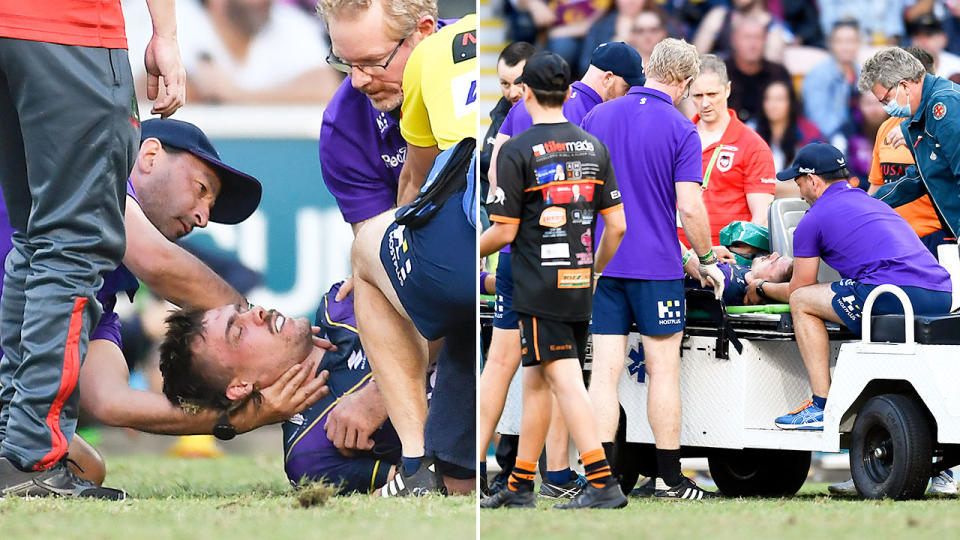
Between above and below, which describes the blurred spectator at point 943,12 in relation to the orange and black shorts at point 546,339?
above

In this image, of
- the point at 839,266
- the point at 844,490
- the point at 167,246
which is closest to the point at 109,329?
the point at 167,246

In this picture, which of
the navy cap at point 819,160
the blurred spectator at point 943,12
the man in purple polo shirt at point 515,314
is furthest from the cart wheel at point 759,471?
the blurred spectator at point 943,12

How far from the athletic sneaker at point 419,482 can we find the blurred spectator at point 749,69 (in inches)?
241

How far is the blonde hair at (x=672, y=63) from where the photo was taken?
250 inches

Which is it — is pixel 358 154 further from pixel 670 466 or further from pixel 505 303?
pixel 670 466

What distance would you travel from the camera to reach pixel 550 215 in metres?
5.12

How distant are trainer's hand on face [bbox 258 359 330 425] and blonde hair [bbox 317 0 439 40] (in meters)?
1.24

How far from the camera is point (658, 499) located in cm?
606

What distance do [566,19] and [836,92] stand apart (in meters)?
2.08

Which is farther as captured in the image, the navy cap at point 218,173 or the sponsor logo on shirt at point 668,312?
the sponsor logo on shirt at point 668,312

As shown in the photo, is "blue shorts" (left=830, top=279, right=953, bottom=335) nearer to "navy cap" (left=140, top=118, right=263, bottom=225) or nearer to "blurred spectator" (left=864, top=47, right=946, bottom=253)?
"blurred spectator" (left=864, top=47, right=946, bottom=253)

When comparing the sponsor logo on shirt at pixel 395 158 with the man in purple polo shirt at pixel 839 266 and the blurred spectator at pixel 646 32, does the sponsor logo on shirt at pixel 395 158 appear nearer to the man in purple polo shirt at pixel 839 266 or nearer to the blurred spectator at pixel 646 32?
the man in purple polo shirt at pixel 839 266

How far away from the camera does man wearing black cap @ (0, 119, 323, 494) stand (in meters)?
5.25

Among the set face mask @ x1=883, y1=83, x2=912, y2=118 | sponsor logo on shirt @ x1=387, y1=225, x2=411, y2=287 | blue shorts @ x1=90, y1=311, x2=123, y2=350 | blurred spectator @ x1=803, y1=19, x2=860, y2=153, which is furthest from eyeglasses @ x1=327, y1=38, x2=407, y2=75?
blurred spectator @ x1=803, y1=19, x2=860, y2=153
